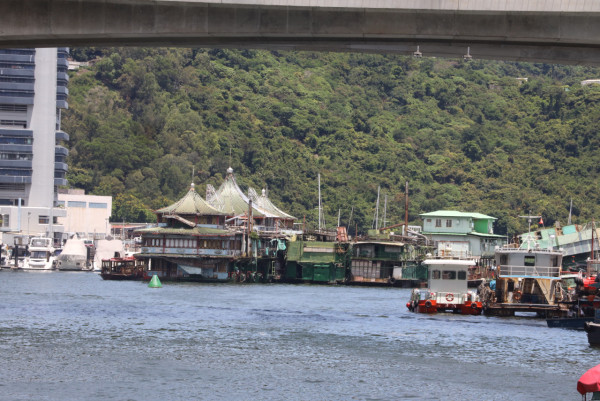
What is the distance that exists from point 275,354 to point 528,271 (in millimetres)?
29053

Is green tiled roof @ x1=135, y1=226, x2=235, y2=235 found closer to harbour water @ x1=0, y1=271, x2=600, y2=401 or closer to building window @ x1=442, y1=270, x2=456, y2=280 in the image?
harbour water @ x1=0, y1=271, x2=600, y2=401

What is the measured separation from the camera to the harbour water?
39.7m

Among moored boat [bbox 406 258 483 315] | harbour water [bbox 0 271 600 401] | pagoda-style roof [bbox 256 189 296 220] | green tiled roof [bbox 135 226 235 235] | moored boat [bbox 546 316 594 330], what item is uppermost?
pagoda-style roof [bbox 256 189 296 220]

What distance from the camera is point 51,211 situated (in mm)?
196875

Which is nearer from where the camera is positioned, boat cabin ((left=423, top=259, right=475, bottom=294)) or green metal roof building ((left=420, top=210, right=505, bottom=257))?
boat cabin ((left=423, top=259, right=475, bottom=294))

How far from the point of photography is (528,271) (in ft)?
240


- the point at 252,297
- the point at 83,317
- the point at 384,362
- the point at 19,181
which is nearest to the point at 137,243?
the point at 19,181

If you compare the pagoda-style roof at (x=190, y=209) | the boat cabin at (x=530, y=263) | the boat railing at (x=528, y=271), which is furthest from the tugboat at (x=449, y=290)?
the pagoda-style roof at (x=190, y=209)

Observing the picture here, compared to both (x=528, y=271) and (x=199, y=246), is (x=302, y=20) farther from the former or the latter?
(x=199, y=246)

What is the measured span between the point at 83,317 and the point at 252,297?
101 ft

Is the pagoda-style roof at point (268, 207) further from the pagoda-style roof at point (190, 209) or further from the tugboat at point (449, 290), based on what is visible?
the tugboat at point (449, 290)

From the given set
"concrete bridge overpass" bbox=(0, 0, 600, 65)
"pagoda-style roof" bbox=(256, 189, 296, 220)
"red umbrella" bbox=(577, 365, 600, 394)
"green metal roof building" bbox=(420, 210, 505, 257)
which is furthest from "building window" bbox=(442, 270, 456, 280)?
"pagoda-style roof" bbox=(256, 189, 296, 220)

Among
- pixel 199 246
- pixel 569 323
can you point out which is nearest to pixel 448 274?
pixel 569 323

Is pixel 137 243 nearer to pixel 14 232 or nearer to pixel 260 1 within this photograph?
pixel 14 232
